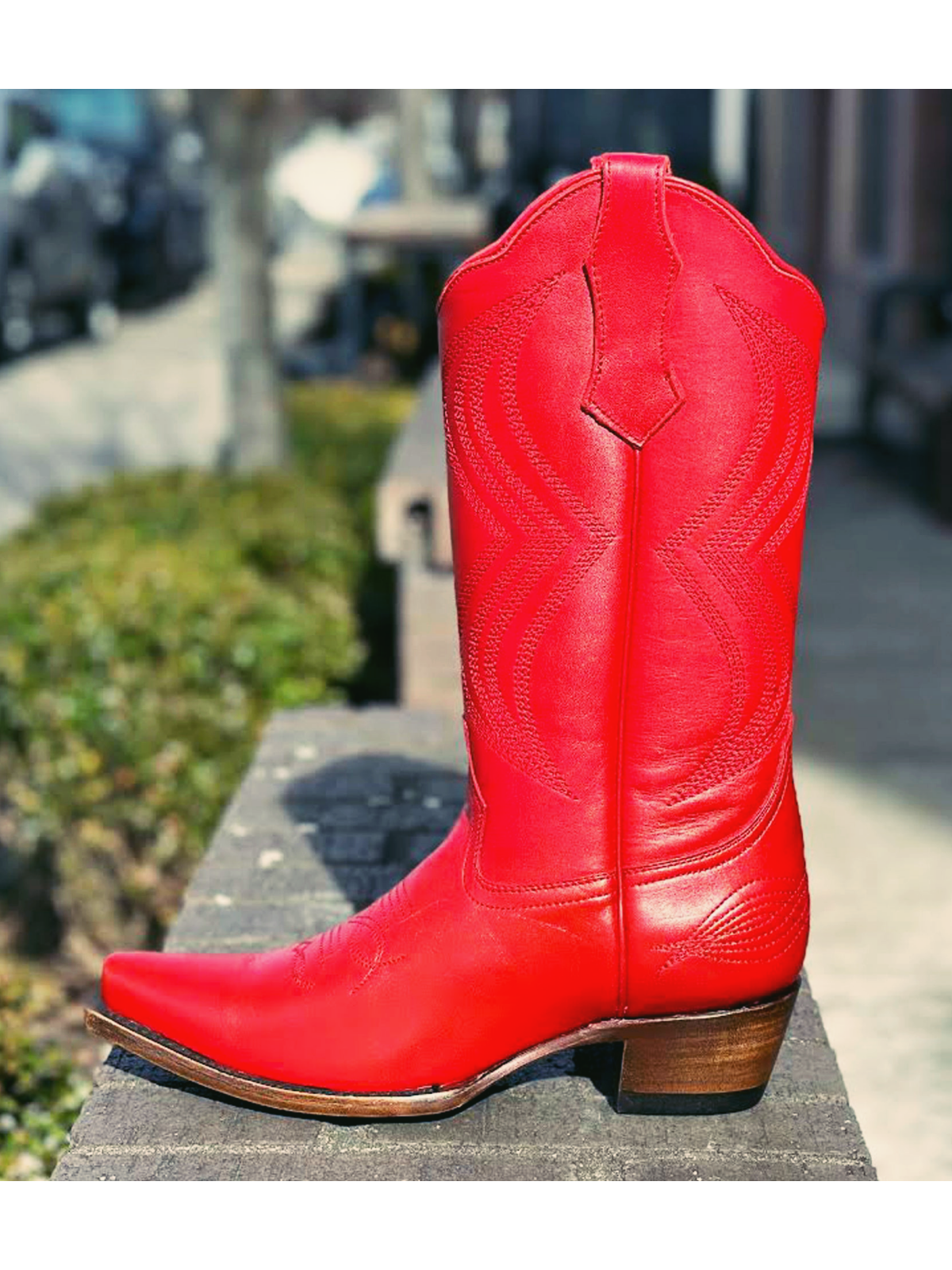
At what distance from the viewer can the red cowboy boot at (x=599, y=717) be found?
1735 mm

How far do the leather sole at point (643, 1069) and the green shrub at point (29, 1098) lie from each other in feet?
2.10

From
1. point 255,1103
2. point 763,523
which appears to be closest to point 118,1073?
point 255,1103

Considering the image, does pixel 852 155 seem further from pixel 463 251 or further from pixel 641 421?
pixel 641 421

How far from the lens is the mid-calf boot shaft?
173cm

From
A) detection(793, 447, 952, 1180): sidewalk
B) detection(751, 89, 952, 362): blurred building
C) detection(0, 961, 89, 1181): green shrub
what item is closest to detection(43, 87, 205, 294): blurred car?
detection(751, 89, 952, 362): blurred building

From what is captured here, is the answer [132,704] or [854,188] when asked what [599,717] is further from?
[854,188]

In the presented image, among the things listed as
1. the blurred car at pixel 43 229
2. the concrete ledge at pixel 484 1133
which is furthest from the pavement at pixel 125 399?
the concrete ledge at pixel 484 1133

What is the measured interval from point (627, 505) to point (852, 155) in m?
11.0

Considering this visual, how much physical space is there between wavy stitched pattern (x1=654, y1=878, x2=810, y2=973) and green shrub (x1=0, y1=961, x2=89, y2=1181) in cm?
109

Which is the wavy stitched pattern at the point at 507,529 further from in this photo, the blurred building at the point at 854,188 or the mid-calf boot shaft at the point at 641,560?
the blurred building at the point at 854,188

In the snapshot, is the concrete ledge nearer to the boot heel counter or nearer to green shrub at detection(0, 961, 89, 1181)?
the boot heel counter

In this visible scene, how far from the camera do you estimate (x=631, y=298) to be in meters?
1.72

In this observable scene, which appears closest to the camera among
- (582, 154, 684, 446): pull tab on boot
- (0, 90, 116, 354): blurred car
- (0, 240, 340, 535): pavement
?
(582, 154, 684, 446): pull tab on boot

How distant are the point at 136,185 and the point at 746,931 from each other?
13.8 metres
